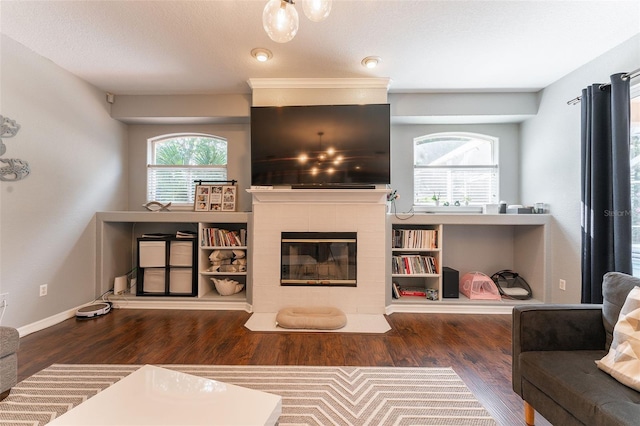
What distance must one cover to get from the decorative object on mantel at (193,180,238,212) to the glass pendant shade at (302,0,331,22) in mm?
2620

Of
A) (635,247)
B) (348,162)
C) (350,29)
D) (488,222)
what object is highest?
(350,29)

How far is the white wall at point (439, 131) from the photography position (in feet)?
11.7

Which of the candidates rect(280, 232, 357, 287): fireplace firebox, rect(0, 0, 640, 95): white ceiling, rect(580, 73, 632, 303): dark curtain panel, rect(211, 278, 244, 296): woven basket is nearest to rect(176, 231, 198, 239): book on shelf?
rect(211, 278, 244, 296): woven basket

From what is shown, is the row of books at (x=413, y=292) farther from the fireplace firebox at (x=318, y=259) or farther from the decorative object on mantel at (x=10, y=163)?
the decorative object on mantel at (x=10, y=163)

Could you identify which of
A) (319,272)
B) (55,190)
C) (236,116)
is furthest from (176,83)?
(319,272)

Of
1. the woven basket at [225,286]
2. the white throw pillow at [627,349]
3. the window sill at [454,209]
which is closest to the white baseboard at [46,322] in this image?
the woven basket at [225,286]

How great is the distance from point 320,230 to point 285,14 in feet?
7.11

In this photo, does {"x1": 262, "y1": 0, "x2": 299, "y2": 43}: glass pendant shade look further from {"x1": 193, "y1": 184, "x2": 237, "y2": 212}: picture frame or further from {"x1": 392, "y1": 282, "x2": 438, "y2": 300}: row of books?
{"x1": 392, "y1": 282, "x2": 438, "y2": 300}: row of books

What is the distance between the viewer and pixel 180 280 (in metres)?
3.23

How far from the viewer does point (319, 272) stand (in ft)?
10.1

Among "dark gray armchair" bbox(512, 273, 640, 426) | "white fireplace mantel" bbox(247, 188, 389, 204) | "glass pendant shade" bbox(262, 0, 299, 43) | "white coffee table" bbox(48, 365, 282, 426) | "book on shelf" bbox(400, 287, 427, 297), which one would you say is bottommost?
"book on shelf" bbox(400, 287, 427, 297)

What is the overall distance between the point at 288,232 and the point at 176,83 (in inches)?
82.9

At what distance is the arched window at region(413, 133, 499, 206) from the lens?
3.63 m

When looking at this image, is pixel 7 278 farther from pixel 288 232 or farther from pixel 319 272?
pixel 319 272
